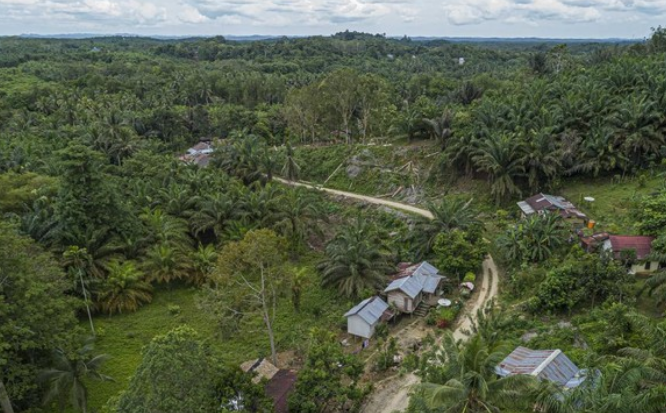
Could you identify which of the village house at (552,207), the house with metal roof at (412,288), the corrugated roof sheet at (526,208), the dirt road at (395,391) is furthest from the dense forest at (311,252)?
the village house at (552,207)

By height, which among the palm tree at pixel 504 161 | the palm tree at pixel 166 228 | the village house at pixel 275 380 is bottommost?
the village house at pixel 275 380

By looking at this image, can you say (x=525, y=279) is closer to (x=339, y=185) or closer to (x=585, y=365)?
(x=585, y=365)

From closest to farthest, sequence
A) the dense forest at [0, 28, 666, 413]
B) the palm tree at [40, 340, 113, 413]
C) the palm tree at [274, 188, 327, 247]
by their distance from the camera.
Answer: the dense forest at [0, 28, 666, 413] < the palm tree at [40, 340, 113, 413] < the palm tree at [274, 188, 327, 247]

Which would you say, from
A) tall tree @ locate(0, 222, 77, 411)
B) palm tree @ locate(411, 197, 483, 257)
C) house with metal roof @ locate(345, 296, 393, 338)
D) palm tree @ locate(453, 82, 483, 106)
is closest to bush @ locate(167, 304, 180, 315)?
tall tree @ locate(0, 222, 77, 411)

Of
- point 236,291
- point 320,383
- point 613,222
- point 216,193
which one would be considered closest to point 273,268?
point 236,291

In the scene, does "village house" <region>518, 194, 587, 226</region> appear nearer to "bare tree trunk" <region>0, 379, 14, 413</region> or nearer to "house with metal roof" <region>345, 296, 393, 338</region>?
"house with metal roof" <region>345, 296, 393, 338</region>

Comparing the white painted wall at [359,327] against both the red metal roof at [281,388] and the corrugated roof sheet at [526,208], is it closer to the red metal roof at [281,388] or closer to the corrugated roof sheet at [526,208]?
the red metal roof at [281,388]

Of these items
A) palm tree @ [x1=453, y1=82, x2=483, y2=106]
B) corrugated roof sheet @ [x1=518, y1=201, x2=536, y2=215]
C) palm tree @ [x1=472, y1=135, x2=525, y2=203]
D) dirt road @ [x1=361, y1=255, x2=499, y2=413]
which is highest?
palm tree @ [x1=453, y1=82, x2=483, y2=106]
